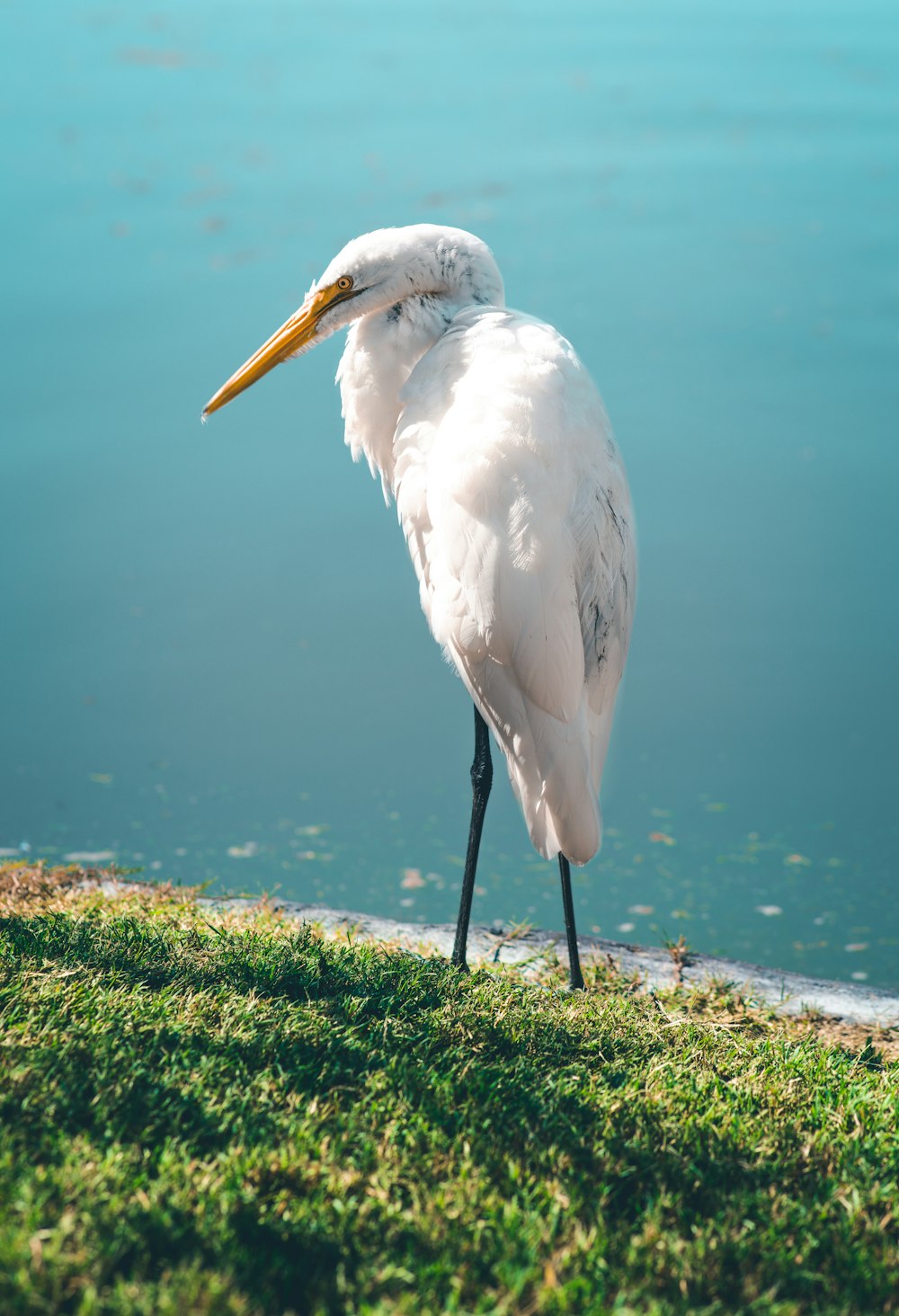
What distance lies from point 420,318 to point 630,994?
2.08 m

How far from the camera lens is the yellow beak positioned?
3.68m

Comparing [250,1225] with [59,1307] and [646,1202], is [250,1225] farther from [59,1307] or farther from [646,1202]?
[646,1202]

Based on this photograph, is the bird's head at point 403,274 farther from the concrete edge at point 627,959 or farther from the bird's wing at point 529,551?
the concrete edge at point 627,959

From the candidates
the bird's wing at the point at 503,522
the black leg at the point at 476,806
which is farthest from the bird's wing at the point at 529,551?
the black leg at the point at 476,806

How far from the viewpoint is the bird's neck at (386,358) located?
142 inches

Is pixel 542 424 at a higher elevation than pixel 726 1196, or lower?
higher

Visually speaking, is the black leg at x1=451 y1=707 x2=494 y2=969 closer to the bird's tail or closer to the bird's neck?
the bird's tail

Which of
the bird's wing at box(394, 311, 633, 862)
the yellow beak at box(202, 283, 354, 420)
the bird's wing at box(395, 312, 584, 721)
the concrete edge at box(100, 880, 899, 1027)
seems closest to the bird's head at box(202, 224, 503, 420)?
the yellow beak at box(202, 283, 354, 420)

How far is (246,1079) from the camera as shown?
226 cm

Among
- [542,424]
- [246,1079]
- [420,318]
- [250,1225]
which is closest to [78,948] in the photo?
[246,1079]

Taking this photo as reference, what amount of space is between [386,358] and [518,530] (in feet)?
3.33

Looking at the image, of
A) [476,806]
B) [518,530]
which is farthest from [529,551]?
[476,806]

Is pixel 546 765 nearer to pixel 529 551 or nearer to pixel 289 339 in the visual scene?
pixel 529 551

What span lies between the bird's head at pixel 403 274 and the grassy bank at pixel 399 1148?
1955 millimetres
